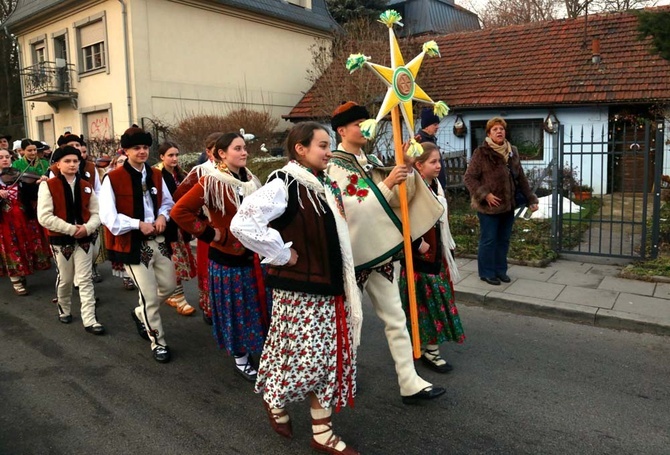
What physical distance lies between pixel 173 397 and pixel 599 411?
2.88 meters

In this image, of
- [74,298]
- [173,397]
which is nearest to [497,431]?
[173,397]

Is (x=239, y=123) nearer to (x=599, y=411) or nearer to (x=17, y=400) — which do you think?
(x=17, y=400)

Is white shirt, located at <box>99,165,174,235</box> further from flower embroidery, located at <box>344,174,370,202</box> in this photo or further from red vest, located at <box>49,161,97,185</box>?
flower embroidery, located at <box>344,174,370,202</box>

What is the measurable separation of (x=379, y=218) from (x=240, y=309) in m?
1.34

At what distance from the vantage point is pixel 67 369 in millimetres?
4508

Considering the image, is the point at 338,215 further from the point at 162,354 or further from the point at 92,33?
the point at 92,33

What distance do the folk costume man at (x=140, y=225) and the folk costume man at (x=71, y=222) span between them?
34.4 inches

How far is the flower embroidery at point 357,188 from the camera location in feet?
10.8

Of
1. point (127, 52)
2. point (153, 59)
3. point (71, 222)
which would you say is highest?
point (127, 52)

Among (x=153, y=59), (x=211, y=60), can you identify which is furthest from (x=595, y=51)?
(x=153, y=59)

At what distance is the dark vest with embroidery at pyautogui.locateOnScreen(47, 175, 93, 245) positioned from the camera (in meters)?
5.38

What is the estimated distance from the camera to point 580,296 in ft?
19.3

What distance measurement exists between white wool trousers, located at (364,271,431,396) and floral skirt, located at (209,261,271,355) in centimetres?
90

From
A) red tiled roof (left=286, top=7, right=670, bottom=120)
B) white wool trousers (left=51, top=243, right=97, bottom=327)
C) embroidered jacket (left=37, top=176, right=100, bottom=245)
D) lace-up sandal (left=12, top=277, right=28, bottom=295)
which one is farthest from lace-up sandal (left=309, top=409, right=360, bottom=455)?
red tiled roof (left=286, top=7, right=670, bottom=120)
